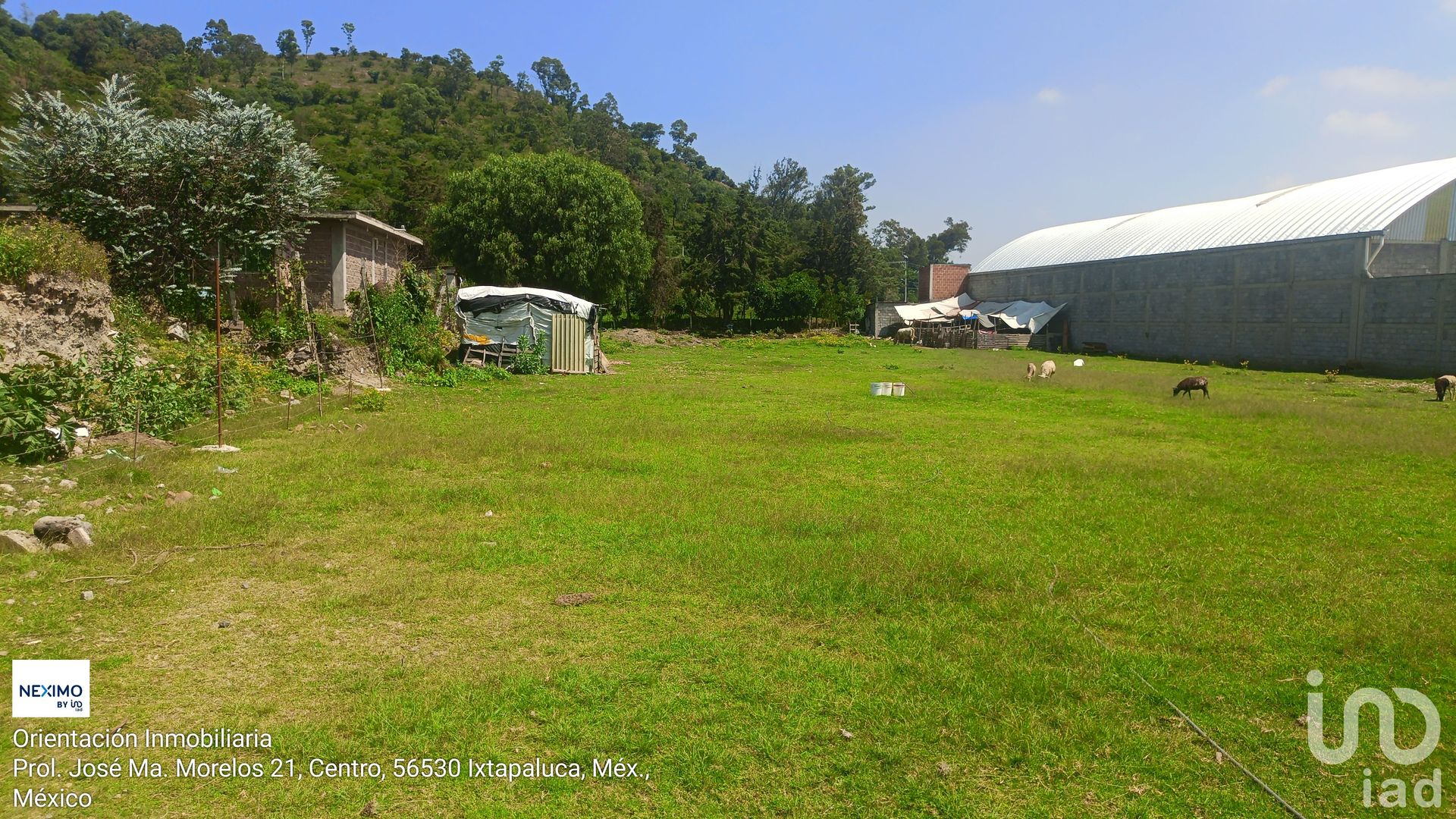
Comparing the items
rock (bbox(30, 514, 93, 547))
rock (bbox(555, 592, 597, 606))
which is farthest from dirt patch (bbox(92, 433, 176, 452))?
rock (bbox(555, 592, 597, 606))

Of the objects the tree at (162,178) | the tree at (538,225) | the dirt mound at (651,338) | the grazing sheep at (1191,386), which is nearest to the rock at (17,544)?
the tree at (162,178)

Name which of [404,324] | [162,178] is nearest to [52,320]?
[162,178]

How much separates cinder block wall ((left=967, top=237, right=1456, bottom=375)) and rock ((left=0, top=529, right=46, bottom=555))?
39.1 m

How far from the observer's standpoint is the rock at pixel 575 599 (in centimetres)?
579

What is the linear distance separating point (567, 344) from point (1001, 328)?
3613 centimetres

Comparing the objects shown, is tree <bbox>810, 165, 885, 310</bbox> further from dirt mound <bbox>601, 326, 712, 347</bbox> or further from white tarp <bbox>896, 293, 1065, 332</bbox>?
dirt mound <bbox>601, 326, 712, 347</bbox>

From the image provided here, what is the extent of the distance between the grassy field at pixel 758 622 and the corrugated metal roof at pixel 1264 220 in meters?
30.7

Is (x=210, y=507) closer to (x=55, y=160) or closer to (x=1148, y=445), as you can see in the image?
(x=1148, y=445)

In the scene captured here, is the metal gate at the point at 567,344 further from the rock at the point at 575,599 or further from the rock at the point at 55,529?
the rock at the point at 575,599

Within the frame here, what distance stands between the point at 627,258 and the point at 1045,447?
111 ft

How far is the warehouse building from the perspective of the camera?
32500 millimetres

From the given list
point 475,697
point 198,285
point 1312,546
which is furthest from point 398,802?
point 198,285

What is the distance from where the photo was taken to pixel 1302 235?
36406 millimetres

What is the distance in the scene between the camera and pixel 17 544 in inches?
251
